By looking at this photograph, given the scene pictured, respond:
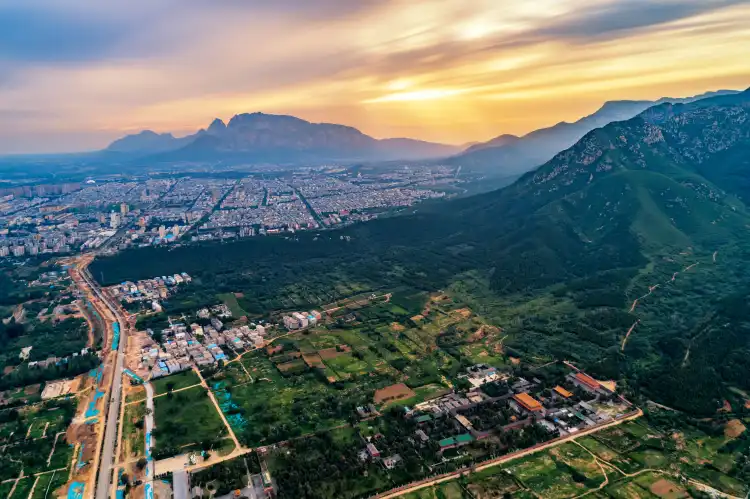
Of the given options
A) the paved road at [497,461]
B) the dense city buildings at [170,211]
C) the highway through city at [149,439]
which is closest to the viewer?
the paved road at [497,461]

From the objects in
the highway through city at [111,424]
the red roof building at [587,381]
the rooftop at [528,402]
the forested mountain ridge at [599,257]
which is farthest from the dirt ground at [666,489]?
the highway through city at [111,424]

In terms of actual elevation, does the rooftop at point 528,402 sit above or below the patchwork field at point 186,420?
above

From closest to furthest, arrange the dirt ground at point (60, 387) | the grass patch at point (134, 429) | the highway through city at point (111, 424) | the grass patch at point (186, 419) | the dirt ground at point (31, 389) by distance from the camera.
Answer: the highway through city at point (111, 424)
the grass patch at point (134, 429)
the grass patch at point (186, 419)
the dirt ground at point (60, 387)
the dirt ground at point (31, 389)

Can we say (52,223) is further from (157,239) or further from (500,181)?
(500,181)

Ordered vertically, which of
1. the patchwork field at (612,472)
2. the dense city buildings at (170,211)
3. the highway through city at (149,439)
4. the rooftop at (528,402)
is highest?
the dense city buildings at (170,211)

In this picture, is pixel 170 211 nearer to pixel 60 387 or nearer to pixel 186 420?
pixel 60 387

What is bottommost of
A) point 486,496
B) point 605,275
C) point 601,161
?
point 486,496

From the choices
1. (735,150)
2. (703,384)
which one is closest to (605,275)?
(703,384)

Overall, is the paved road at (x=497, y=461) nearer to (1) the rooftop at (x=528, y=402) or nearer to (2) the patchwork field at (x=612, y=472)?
(2) the patchwork field at (x=612, y=472)
